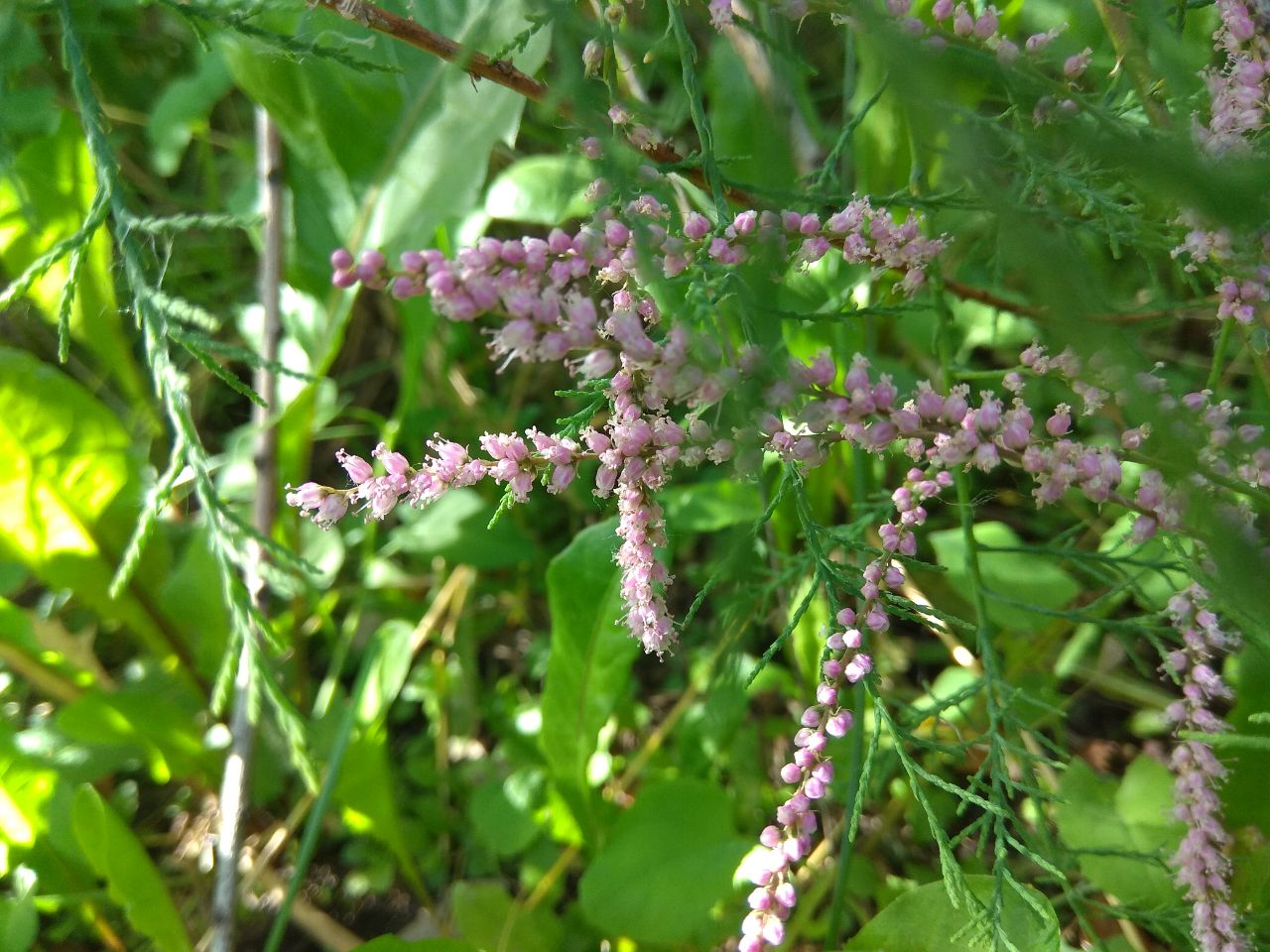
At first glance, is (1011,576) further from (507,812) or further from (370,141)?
(370,141)

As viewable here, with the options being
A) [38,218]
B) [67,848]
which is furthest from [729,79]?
[67,848]

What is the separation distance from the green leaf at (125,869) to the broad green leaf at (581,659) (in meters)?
0.39

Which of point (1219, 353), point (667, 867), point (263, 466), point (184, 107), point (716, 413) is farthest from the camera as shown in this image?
point (184, 107)

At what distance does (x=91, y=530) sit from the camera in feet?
3.82

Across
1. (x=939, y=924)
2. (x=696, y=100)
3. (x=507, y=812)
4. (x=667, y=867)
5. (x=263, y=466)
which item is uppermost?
(x=696, y=100)

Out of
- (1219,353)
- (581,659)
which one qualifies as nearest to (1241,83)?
(1219,353)

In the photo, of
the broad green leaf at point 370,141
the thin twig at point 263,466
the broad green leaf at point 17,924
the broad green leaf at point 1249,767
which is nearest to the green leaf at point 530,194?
the broad green leaf at point 370,141

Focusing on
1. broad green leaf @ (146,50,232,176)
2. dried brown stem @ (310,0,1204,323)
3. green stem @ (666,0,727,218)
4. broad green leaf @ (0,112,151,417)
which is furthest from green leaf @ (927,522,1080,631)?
broad green leaf @ (146,50,232,176)

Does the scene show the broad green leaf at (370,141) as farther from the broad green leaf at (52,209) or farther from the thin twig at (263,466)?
the broad green leaf at (52,209)

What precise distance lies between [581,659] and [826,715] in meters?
0.37

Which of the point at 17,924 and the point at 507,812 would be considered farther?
the point at 507,812

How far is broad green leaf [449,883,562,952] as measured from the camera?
3.03 feet

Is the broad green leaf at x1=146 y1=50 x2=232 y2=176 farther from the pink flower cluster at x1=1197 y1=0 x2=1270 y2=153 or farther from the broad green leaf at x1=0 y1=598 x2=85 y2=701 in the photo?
the pink flower cluster at x1=1197 y1=0 x2=1270 y2=153

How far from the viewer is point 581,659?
90 cm
